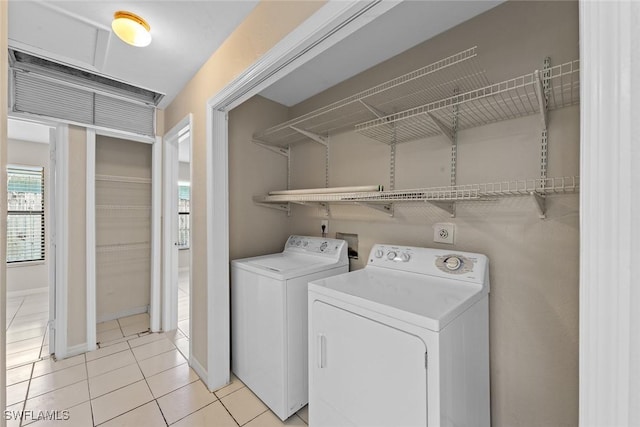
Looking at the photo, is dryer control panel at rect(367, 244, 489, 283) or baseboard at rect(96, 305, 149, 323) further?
baseboard at rect(96, 305, 149, 323)

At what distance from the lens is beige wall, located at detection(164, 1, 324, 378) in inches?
54.7

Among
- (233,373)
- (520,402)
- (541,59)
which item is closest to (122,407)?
(233,373)

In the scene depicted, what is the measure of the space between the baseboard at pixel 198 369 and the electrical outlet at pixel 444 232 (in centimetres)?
193

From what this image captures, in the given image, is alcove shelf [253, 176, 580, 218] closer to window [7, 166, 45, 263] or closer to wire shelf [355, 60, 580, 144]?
wire shelf [355, 60, 580, 144]

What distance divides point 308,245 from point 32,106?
249 centimetres

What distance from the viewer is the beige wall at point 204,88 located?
54.7 inches

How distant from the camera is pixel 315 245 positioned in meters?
2.23

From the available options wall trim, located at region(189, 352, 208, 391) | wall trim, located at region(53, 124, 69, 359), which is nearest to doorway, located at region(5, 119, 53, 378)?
wall trim, located at region(53, 124, 69, 359)

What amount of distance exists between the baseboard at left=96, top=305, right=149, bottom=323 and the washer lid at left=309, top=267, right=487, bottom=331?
3002 mm

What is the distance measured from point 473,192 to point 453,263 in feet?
1.39

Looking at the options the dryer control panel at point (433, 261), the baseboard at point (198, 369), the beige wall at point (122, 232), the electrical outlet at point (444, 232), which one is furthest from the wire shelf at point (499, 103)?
the beige wall at point (122, 232)

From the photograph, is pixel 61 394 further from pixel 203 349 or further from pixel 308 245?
pixel 308 245

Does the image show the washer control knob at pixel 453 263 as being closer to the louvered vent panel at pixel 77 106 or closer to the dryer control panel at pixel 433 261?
the dryer control panel at pixel 433 261

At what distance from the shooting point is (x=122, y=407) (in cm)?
173
